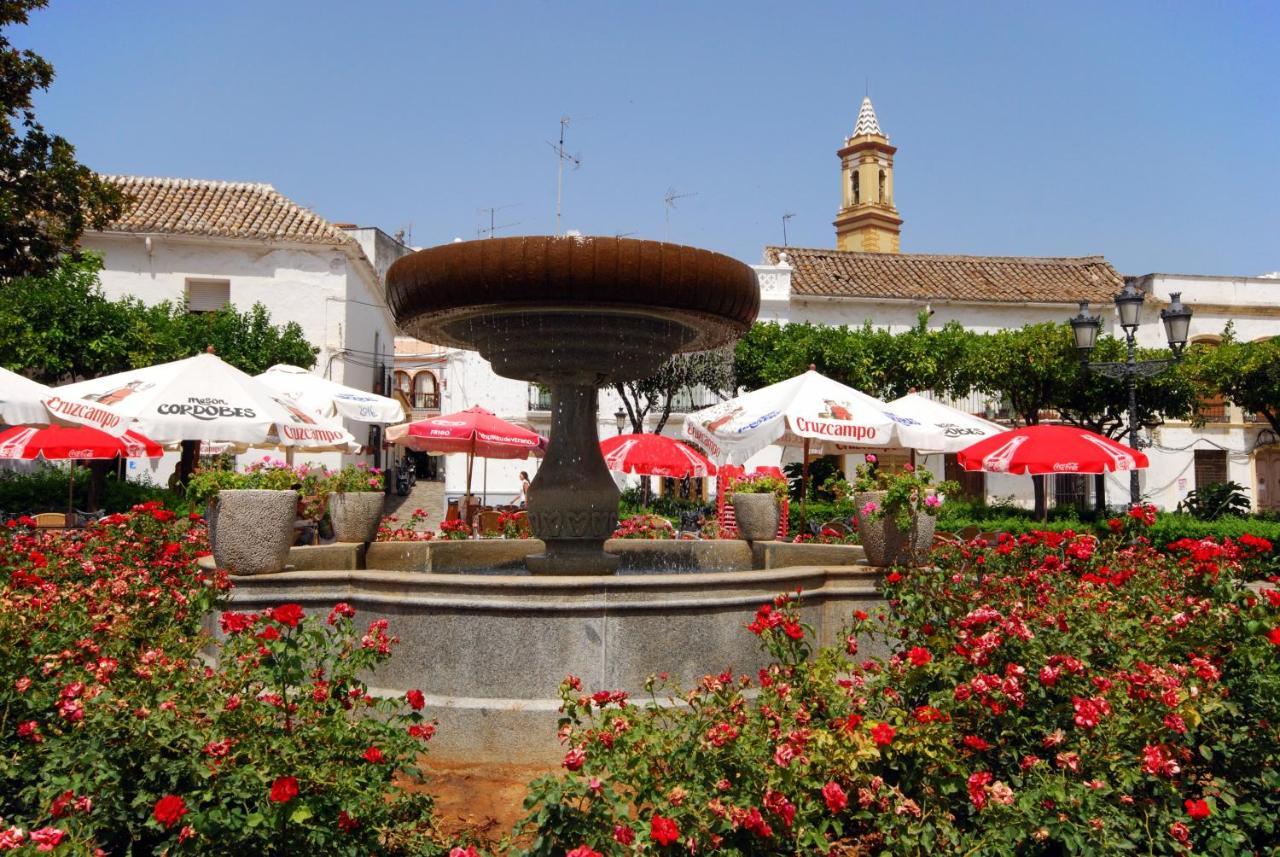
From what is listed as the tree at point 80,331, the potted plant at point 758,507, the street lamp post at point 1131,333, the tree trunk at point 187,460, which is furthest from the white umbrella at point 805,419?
the tree at point 80,331

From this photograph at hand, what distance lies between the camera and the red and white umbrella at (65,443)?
37.0 feet

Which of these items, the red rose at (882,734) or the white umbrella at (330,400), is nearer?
the red rose at (882,734)

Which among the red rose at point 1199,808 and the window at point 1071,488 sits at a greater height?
the window at point 1071,488

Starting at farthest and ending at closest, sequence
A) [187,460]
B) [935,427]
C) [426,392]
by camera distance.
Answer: [426,392], [187,460], [935,427]

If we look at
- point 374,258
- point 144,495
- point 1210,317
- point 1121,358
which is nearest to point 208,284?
point 374,258

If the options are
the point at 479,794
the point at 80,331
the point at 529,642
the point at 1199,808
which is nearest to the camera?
the point at 1199,808

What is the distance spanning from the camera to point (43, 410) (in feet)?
27.3

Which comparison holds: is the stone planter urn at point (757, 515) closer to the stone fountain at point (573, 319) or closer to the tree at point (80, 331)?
the stone fountain at point (573, 319)

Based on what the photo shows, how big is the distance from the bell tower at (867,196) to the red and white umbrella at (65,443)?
119 ft

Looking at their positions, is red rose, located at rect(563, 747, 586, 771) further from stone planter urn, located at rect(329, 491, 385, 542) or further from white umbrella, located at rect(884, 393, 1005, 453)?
white umbrella, located at rect(884, 393, 1005, 453)

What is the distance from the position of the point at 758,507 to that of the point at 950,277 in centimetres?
2557

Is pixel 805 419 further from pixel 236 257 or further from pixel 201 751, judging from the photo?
pixel 236 257

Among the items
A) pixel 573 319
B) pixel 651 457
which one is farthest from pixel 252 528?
pixel 651 457

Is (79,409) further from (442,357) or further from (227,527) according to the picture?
(442,357)
